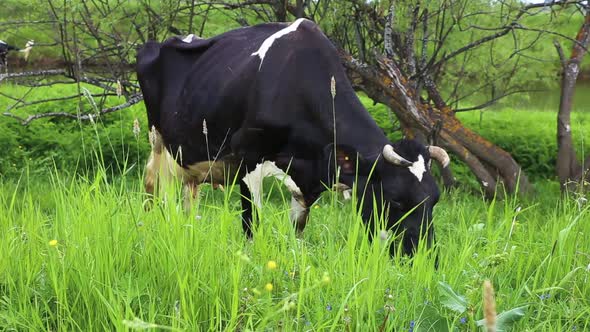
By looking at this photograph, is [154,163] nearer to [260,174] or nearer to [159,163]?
[159,163]

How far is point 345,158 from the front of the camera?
414 cm

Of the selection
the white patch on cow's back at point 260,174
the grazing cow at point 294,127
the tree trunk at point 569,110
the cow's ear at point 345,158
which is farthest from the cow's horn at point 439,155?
the tree trunk at point 569,110

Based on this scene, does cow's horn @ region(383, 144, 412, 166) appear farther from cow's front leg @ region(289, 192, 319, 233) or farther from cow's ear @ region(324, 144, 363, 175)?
cow's front leg @ region(289, 192, 319, 233)

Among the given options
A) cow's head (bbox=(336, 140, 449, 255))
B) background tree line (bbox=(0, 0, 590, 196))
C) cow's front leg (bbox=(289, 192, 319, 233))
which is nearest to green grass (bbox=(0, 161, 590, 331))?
cow's head (bbox=(336, 140, 449, 255))

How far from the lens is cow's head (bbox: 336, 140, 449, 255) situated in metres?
3.76

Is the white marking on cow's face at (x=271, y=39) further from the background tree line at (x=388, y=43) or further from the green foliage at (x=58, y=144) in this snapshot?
the green foliage at (x=58, y=144)

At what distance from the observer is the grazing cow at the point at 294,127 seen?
3916 millimetres

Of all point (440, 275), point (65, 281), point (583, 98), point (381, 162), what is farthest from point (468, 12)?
point (583, 98)

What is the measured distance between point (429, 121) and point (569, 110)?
172cm

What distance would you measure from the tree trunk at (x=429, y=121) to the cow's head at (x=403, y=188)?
207 cm

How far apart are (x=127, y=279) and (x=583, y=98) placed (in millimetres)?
22067

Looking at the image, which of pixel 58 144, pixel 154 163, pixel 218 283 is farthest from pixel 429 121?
pixel 58 144

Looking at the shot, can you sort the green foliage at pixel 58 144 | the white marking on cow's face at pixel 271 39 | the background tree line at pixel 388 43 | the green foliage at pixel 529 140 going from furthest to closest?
the green foliage at pixel 529 140, the green foliage at pixel 58 144, the background tree line at pixel 388 43, the white marking on cow's face at pixel 271 39

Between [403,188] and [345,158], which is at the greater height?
[345,158]
